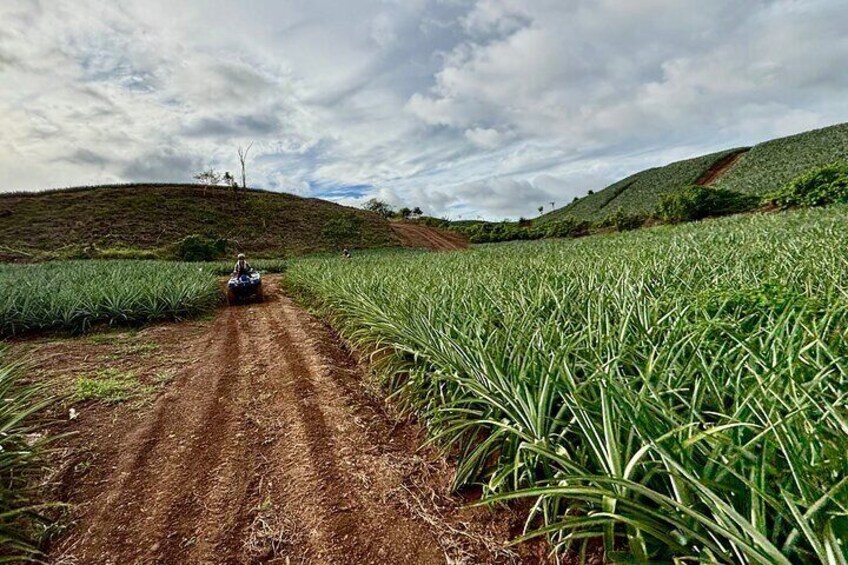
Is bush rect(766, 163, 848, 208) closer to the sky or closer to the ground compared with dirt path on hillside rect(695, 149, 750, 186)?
closer to the ground

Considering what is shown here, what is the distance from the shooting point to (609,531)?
1.24 meters

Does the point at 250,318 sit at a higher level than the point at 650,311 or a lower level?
lower

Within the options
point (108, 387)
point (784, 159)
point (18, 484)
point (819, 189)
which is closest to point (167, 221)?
point (108, 387)

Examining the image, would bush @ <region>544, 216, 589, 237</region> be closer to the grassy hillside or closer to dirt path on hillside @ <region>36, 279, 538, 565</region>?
the grassy hillside

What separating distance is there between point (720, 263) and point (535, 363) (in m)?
3.89

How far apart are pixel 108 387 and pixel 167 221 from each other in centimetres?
3642

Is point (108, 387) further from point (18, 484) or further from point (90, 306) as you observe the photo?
point (90, 306)

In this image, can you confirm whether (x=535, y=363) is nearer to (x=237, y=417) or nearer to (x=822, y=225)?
(x=237, y=417)

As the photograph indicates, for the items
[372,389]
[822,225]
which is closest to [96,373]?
[372,389]

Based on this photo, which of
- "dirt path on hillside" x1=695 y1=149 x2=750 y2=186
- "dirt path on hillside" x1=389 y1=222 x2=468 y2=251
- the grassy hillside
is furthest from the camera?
"dirt path on hillside" x1=695 y1=149 x2=750 y2=186

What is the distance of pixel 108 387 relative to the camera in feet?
12.6

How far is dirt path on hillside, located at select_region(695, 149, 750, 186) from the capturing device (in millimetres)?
42000

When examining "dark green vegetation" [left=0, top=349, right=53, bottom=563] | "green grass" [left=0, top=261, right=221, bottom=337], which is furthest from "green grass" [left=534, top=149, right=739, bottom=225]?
"dark green vegetation" [left=0, top=349, right=53, bottom=563]

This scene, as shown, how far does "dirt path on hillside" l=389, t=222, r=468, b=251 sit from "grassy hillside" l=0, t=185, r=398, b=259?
1.96 m
